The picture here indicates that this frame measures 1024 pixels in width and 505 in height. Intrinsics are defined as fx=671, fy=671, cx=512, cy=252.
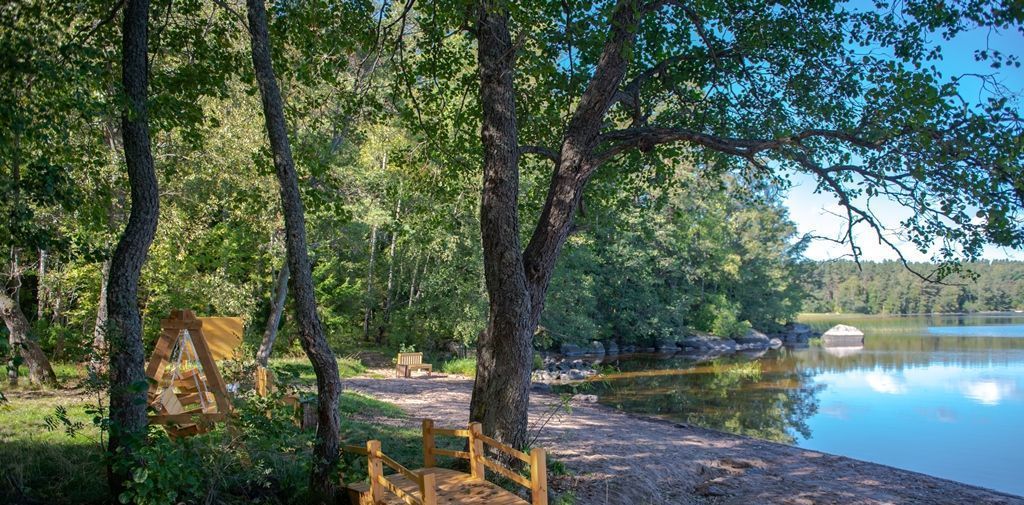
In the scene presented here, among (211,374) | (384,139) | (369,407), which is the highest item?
(384,139)

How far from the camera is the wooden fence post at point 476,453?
5848mm

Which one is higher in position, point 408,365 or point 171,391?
point 171,391

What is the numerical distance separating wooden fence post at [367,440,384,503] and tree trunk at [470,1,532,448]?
1.44 m

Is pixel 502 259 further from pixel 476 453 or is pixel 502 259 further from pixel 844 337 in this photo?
pixel 844 337

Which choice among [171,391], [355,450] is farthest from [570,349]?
[355,450]

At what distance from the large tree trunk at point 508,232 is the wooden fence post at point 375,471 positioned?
4.88 ft

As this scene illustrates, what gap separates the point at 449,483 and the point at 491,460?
1.48 ft

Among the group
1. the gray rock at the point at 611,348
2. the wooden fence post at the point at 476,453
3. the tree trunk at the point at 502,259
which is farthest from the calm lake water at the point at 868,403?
the gray rock at the point at 611,348

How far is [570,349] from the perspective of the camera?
3234cm

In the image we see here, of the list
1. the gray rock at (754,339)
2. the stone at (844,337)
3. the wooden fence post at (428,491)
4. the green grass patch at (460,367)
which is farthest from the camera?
the gray rock at (754,339)

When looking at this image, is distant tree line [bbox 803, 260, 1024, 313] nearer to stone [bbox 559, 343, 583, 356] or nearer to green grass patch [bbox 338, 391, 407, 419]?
stone [bbox 559, 343, 583, 356]

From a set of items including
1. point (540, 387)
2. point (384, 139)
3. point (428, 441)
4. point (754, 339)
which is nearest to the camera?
point (428, 441)

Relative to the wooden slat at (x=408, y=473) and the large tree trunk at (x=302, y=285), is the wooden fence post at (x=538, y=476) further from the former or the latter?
the large tree trunk at (x=302, y=285)

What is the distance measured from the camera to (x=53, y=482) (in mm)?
5488
